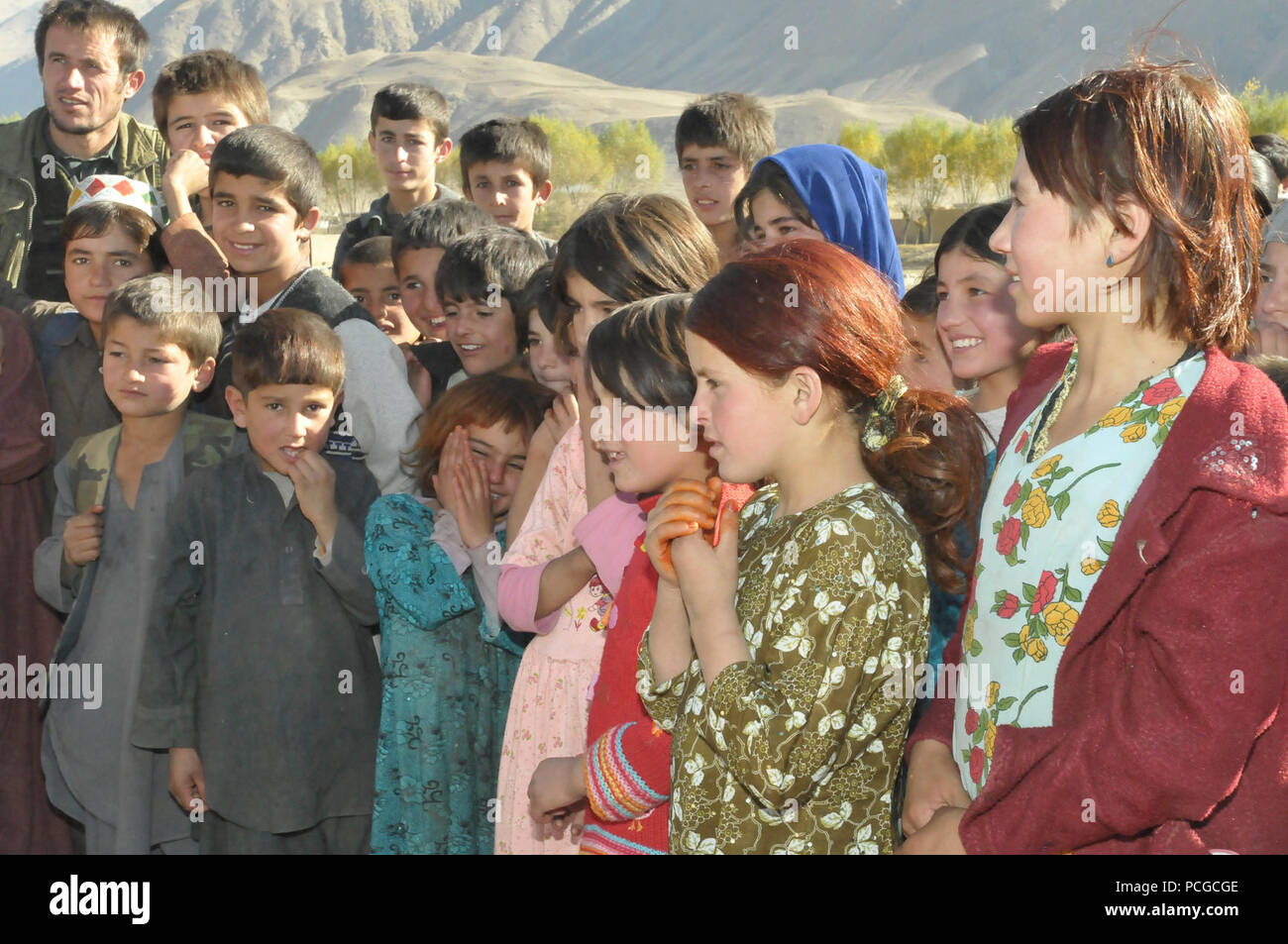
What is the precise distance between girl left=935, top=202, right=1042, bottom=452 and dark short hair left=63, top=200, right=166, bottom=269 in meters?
2.70

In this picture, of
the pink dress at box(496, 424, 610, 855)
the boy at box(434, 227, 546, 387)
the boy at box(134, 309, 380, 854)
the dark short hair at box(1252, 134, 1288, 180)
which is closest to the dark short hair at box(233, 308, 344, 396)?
the boy at box(134, 309, 380, 854)

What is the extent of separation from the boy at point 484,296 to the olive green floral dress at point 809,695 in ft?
6.16

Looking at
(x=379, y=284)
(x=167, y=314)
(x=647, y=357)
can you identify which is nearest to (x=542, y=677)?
(x=647, y=357)

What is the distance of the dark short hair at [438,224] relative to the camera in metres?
4.77

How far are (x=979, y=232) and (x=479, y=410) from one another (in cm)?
145

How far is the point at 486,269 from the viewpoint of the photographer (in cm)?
402

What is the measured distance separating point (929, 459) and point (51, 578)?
9.36 ft

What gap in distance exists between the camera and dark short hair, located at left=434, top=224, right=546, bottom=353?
403 cm

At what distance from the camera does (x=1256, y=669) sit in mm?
1698

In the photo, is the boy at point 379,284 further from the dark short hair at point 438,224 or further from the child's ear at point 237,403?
the child's ear at point 237,403

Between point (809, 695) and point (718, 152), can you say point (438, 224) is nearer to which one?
point (718, 152)

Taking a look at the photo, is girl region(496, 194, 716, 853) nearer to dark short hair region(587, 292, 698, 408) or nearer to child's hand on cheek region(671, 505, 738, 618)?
dark short hair region(587, 292, 698, 408)

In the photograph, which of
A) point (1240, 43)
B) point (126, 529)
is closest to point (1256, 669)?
point (126, 529)
